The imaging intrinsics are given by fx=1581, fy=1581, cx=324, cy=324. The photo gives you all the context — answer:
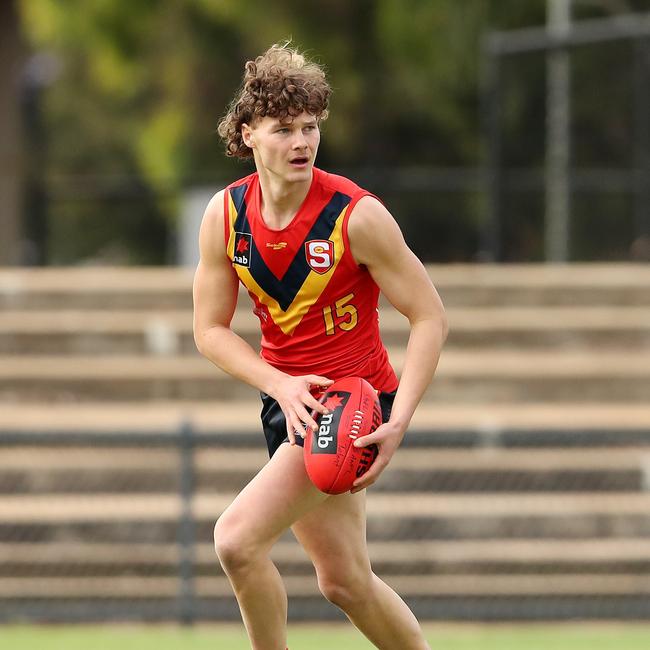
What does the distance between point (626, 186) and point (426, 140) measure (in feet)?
36.0

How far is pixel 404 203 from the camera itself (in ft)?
56.8

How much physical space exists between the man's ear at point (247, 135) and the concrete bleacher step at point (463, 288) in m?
6.93

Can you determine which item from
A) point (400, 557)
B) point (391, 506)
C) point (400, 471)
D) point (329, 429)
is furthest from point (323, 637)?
point (329, 429)

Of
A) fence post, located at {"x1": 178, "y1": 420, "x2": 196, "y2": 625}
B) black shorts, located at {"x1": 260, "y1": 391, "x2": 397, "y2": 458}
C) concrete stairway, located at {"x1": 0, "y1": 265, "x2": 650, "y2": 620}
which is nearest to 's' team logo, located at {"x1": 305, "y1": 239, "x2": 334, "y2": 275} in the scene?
black shorts, located at {"x1": 260, "y1": 391, "x2": 397, "y2": 458}

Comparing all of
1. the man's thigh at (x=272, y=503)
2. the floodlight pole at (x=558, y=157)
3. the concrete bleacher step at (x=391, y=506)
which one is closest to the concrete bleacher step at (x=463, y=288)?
the floodlight pole at (x=558, y=157)

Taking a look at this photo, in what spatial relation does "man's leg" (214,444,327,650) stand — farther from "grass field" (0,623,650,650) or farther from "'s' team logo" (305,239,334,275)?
"grass field" (0,623,650,650)

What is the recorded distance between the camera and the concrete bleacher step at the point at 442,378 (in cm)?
1141

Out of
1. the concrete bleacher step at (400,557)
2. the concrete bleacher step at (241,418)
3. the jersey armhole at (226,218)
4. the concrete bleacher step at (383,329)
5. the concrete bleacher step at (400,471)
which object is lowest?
the concrete bleacher step at (400,557)

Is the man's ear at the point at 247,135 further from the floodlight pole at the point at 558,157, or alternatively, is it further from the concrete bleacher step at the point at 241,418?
the floodlight pole at the point at 558,157

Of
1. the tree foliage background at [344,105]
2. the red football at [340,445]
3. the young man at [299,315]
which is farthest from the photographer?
the tree foliage background at [344,105]

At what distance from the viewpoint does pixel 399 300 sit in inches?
190

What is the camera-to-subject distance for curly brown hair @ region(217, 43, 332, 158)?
15.3 ft

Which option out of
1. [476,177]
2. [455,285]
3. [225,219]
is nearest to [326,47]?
[476,177]

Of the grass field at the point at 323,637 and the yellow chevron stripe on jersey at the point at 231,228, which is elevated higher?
the yellow chevron stripe on jersey at the point at 231,228
